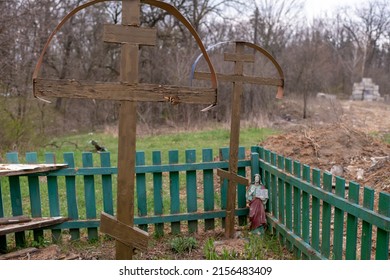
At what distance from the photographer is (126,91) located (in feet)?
Answer: 7.64

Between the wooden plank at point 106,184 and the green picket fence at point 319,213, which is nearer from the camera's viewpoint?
the green picket fence at point 319,213

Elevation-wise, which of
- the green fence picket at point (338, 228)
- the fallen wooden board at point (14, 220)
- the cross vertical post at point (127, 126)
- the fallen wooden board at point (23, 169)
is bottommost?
the fallen wooden board at point (14, 220)

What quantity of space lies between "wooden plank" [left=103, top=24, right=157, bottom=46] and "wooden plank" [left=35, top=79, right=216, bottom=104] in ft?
0.91

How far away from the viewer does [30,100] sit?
38.7 ft

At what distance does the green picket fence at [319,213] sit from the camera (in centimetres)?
243

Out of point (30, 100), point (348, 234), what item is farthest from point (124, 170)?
point (30, 100)

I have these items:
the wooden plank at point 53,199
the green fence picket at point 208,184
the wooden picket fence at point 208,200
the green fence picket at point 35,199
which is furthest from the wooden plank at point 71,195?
the green fence picket at point 208,184

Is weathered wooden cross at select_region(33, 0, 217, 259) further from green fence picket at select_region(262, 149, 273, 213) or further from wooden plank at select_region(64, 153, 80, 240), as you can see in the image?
green fence picket at select_region(262, 149, 273, 213)

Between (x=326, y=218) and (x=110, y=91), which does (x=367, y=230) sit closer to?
(x=326, y=218)

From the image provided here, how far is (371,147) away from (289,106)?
16.4 metres

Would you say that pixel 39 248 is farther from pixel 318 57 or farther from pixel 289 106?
pixel 318 57

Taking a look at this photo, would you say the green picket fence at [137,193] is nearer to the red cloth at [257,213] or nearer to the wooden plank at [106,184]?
the wooden plank at [106,184]

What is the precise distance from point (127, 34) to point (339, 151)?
5.24m

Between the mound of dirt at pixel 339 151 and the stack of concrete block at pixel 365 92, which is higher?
the stack of concrete block at pixel 365 92
